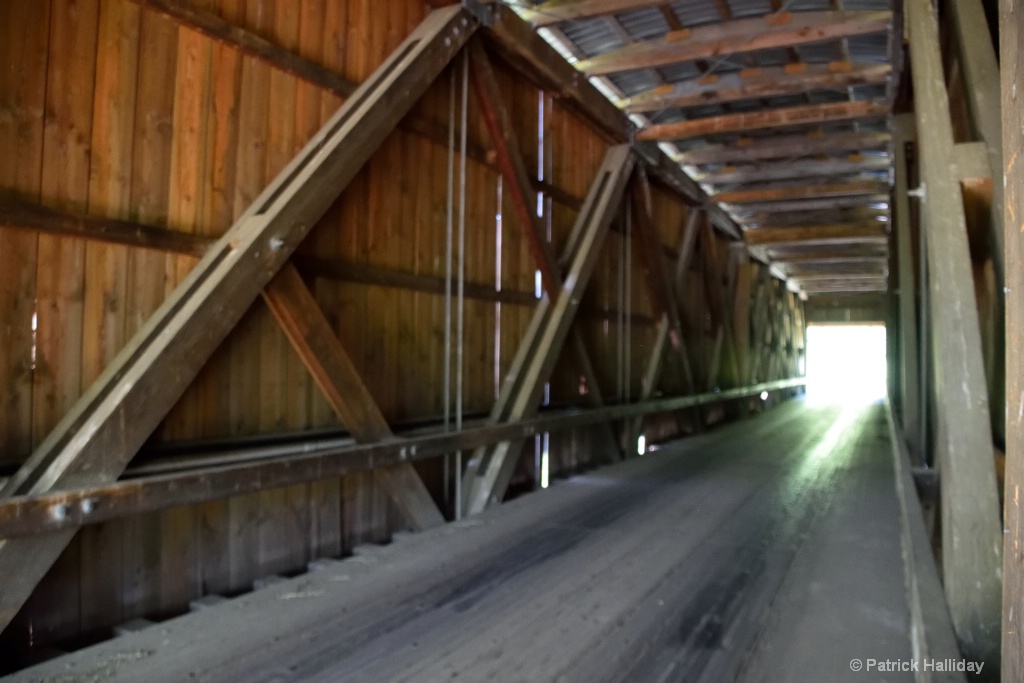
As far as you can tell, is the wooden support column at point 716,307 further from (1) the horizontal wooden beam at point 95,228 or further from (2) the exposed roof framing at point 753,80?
(1) the horizontal wooden beam at point 95,228

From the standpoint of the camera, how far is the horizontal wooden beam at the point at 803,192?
1020 cm

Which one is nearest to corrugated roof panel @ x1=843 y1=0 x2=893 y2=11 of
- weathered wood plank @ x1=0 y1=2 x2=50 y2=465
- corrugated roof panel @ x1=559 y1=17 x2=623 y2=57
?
corrugated roof panel @ x1=559 y1=17 x2=623 y2=57

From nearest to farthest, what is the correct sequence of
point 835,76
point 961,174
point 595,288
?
1. point 961,174
2. point 835,76
3. point 595,288

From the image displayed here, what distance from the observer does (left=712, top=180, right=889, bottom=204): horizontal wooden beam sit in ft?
33.4

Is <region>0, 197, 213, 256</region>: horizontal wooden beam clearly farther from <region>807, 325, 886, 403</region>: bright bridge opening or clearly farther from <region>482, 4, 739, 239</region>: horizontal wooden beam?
<region>807, 325, 886, 403</region>: bright bridge opening

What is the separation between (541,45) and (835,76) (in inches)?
112

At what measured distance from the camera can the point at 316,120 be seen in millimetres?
4168

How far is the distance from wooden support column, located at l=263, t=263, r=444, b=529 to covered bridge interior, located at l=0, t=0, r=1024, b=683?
0.06 ft

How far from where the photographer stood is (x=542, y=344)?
606 centimetres

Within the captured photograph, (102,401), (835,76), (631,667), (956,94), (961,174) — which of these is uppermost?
(835,76)

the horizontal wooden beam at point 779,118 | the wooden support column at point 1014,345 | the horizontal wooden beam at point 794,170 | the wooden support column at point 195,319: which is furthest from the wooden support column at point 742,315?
the wooden support column at point 1014,345

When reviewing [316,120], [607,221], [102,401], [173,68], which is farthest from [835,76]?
[102,401]

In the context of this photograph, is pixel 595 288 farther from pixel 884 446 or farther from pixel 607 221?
pixel 884 446

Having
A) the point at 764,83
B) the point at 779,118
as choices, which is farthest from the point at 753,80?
the point at 779,118
